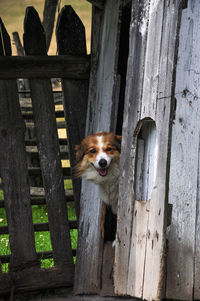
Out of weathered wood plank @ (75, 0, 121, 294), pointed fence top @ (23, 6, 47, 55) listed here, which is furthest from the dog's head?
pointed fence top @ (23, 6, 47, 55)

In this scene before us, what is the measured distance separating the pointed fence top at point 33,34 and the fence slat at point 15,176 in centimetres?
33

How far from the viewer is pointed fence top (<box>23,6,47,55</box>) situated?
3.54 m

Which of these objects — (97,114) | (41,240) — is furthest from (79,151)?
(41,240)

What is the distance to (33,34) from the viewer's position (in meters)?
3.55

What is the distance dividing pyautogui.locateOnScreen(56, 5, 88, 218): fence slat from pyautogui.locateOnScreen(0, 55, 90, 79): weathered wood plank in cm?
7

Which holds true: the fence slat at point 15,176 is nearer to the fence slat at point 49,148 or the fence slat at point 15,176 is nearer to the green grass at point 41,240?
the fence slat at point 49,148

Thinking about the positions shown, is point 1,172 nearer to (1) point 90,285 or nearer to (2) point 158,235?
(1) point 90,285

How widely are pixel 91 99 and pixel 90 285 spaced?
1.60 metres

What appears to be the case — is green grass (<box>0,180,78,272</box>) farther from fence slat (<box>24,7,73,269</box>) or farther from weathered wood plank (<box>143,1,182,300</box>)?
weathered wood plank (<box>143,1,182,300</box>)

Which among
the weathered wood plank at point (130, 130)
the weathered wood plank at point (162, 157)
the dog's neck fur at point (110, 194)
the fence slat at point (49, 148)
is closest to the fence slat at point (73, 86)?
the fence slat at point (49, 148)

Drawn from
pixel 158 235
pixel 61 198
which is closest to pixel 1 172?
pixel 61 198

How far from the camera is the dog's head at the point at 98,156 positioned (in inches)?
135

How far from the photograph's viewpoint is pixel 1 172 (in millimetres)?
3547

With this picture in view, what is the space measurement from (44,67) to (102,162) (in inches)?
37.2
